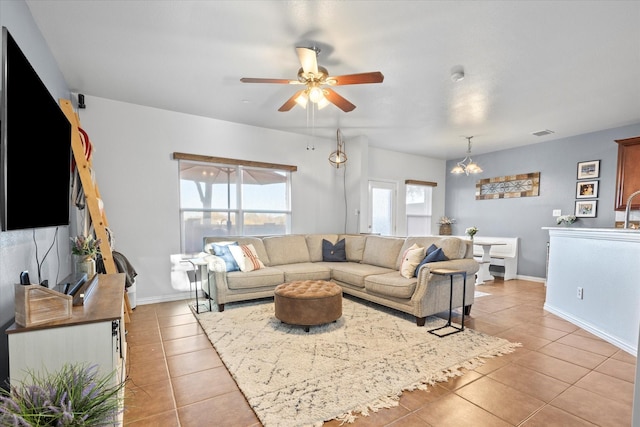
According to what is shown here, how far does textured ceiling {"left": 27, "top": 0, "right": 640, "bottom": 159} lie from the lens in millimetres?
2104

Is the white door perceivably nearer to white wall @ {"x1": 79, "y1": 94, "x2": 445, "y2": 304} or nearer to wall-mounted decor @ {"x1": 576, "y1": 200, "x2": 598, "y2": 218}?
white wall @ {"x1": 79, "y1": 94, "x2": 445, "y2": 304}

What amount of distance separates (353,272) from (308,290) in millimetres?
1035

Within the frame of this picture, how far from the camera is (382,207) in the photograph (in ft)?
21.1

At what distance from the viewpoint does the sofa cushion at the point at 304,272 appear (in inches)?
160

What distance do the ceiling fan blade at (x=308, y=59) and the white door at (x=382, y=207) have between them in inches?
158

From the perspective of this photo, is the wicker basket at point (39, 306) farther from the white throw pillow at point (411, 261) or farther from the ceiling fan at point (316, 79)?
the white throw pillow at point (411, 261)

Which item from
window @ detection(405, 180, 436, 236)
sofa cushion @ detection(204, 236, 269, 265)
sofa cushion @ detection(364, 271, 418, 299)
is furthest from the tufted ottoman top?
window @ detection(405, 180, 436, 236)

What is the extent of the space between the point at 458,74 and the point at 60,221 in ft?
12.1

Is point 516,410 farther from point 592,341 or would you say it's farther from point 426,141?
point 426,141

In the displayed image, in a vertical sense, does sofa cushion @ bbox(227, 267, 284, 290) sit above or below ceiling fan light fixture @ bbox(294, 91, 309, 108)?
below

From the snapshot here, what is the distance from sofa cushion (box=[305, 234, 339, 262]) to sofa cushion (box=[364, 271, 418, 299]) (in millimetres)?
1318

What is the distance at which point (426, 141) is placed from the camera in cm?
575

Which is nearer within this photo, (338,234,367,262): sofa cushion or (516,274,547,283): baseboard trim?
(338,234,367,262): sofa cushion

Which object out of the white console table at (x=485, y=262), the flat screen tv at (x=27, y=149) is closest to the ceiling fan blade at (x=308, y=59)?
the flat screen tv at (x=27, y=149)
